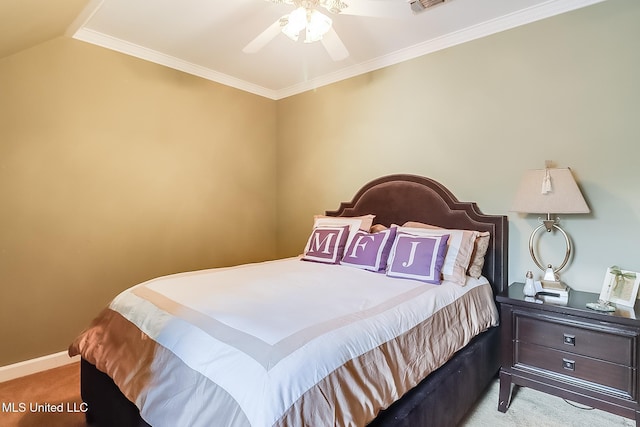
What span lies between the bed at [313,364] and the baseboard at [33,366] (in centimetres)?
101

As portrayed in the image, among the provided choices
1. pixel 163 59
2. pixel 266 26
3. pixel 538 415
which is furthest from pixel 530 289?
pixel 163 59

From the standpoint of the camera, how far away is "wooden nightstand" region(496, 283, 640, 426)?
1.71 m

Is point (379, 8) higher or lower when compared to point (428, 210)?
higher

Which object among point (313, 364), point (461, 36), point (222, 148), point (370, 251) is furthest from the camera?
point (222, 148)

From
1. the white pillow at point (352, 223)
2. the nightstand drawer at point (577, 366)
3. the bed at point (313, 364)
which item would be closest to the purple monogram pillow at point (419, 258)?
the bed at point (313, 364)

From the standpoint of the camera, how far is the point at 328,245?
283 cm

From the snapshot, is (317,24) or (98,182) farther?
(98,182)

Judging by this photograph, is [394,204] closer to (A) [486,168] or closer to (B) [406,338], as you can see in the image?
(A) [486,168]

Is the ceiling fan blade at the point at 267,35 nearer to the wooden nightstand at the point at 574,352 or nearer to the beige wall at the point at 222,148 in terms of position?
the beige wall at the point at 222,148

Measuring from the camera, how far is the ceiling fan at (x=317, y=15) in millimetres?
1900

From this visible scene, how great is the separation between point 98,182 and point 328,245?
1982 millimetres

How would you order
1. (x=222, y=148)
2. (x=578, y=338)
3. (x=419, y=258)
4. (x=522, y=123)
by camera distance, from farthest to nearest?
(x=222, y=148), (x=522, y=123), (x=419, y=258), (x=578, y=338)

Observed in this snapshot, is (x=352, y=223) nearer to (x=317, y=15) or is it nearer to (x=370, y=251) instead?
(x=370, y=251)

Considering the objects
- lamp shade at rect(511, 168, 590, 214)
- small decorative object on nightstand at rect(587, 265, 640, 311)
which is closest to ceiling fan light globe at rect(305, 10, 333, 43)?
lamp shade at rect(511, 168, 590, 214)
